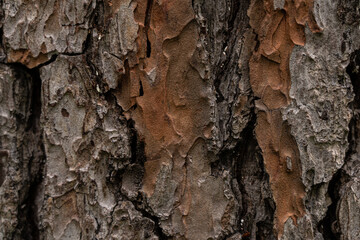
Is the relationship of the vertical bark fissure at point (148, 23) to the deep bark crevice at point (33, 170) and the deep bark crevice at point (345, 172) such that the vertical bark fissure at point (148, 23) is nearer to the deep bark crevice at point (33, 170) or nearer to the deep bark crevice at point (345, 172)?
the deep bark crevice at point (33, 170)

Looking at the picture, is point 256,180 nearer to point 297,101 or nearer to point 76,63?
point 297,101

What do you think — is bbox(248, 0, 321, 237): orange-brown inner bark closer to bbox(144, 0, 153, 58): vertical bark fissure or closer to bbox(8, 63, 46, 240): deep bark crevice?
bbox(144, 0, 153, 58): vertical bark fissure

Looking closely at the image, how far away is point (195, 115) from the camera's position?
880 mm

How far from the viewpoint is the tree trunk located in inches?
33.3

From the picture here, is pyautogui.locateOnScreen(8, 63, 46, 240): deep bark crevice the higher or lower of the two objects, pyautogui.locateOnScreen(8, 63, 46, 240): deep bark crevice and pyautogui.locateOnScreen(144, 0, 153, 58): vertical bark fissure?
the lower

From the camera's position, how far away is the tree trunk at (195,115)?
2.78 ft

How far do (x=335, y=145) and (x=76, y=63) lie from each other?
0.63 m

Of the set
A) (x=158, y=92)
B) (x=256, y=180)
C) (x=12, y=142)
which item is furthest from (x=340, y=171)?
(x=12, y=142)

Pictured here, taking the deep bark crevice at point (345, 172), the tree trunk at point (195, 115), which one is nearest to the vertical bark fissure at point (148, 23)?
→ the tree trunk at point (195, 115)

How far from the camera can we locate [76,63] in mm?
912

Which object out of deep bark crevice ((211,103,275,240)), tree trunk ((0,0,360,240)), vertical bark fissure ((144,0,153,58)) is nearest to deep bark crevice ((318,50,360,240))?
tree trunk ((0,0,360,240))

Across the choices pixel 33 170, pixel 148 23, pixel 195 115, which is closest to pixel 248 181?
pixel 195 115

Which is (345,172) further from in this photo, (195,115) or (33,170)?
(33,170)

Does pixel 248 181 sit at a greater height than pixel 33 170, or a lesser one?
greater
